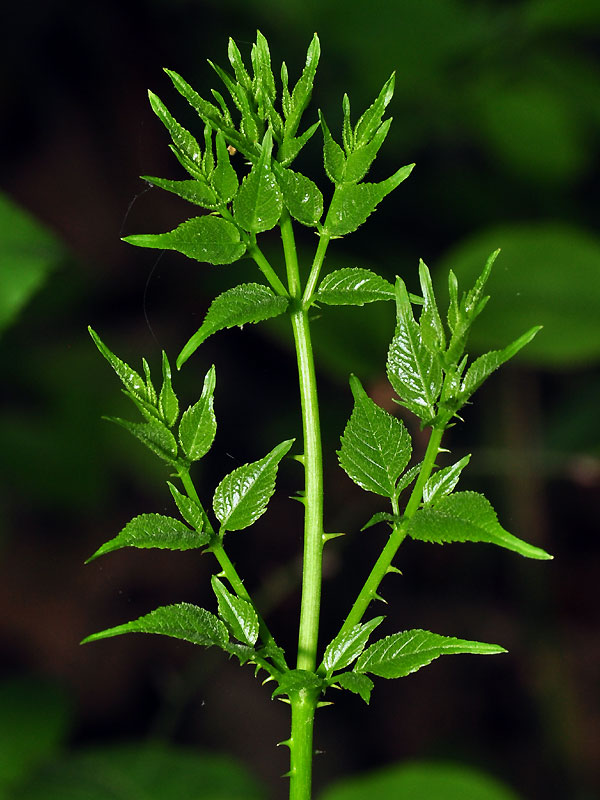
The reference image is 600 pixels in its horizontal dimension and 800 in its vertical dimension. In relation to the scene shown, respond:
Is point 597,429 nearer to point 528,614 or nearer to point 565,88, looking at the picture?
point 528,614

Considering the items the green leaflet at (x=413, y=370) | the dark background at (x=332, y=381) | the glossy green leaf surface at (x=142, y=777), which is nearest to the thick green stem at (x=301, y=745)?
the green leaflet at (x=413, y=370)

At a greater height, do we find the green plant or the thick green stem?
the green plant

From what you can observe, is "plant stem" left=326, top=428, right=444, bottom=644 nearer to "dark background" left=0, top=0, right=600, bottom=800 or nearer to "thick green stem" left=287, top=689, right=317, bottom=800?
"thick green stem" left=287, top=689, right=317, bottom=800

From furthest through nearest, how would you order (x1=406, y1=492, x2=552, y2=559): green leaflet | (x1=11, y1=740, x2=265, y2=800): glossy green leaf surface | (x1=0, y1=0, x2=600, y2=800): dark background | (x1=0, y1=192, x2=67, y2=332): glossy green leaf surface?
(x1=0, y1=0, x2=600, y2=800): dark background < (x1=11, y1=740, x2=265, y2=800): glossy green leaf surface < (x1=0, y1=192, x2=67, y2=332): glossy green leaf surface < (x1=406, y1=492, x2=552, y2=559): green leaflet

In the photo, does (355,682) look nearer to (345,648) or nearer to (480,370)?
(345,648)

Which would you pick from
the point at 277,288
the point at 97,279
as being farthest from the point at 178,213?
the point at 277,288

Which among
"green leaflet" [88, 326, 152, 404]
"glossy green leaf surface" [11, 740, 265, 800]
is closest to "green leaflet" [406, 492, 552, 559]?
"green leaflet" [88, 326, 152, 404]

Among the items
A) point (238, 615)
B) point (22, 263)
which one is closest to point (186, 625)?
point (238, 615)
